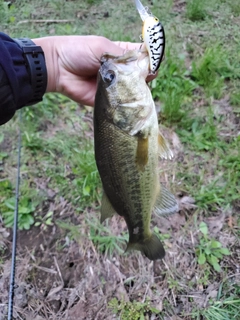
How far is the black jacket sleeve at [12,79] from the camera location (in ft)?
5.71

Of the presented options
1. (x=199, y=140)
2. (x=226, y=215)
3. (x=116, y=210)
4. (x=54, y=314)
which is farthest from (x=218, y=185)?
(x=54, y=314)

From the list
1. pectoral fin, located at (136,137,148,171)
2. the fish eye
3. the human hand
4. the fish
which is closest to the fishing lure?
the fish

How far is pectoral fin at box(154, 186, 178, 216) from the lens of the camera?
Result: 1788 millimetres

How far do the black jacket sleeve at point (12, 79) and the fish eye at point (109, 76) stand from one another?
1.89 ft

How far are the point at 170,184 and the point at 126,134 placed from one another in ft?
4.59

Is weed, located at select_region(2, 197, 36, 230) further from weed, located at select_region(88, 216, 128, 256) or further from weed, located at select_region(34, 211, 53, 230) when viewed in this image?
weed, located at select_region(88, 216, 128, 256)

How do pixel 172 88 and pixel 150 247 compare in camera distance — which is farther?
pixel 172 88

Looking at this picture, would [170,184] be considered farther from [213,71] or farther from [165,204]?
[213,71]

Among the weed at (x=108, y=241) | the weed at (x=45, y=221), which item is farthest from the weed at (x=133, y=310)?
the weed at (x=45, y=221)

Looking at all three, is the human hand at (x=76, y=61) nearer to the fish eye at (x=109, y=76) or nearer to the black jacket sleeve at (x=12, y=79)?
the black jacket sleeve at (x=12, y=79)

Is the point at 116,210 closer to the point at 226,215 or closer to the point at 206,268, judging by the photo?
the point at 206,268

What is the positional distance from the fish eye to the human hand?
0.41 meters

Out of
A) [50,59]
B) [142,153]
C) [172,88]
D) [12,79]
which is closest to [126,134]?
[142,153]

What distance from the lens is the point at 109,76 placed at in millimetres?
1448
